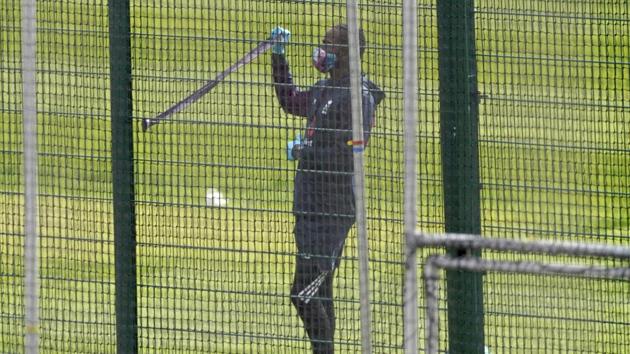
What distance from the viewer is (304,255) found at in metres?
5.35

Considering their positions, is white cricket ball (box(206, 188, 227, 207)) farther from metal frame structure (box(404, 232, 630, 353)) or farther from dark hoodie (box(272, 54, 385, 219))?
metal frame structure (box(404, 232, 630, 353))

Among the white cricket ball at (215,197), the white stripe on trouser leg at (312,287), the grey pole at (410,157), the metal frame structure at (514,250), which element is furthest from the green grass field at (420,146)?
the metal frame structure at (514,250)

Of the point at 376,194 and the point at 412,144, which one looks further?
the point at 376,194

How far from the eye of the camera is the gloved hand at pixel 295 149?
17.4 feet

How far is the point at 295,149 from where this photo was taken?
17.5 feet

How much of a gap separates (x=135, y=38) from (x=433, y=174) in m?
1.46

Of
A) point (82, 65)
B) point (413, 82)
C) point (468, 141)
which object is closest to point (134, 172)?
point (82, 65)

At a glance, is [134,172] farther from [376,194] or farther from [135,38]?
[376,194]

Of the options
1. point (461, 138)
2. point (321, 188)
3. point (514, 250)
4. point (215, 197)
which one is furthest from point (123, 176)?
point (514, 250)

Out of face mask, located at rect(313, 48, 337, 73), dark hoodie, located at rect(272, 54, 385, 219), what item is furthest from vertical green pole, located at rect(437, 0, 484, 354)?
face mask, located at rect(313, 48, 337, 73)

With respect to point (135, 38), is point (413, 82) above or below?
below

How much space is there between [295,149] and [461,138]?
31.4 inches

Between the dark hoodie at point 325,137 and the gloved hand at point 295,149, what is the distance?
3 cm

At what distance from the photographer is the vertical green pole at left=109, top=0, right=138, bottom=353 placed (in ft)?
16.9
